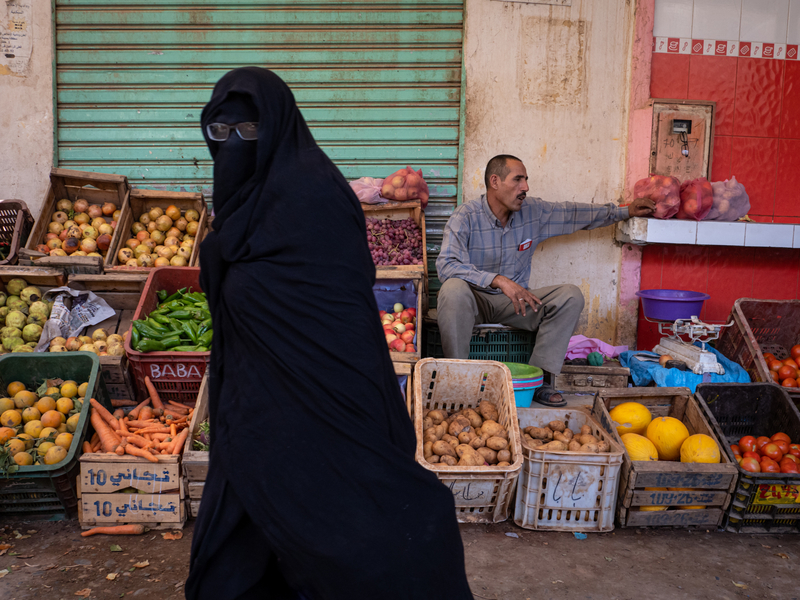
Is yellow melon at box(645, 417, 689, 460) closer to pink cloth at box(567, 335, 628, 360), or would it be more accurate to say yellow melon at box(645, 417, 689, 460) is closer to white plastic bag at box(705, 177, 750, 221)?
pink cloth at box(567, 335, 628, 360)

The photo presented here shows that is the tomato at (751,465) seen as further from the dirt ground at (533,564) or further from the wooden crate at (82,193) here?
the wooden crate at (82,193)

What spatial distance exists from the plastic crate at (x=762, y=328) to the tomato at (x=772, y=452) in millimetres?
1270

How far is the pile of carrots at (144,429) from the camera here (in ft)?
9.78

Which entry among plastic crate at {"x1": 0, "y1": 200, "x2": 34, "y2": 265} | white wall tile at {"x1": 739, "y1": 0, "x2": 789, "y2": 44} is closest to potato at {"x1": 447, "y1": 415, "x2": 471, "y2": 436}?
plastic crate at {"x1": 0, "y1": 200, "x2": 34, "y2": 265}

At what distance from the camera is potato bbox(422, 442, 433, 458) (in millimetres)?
2938

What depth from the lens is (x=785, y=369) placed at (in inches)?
158

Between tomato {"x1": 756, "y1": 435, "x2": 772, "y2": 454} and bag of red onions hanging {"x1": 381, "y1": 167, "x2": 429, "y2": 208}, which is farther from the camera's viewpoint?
bag of red onions hanging {"x1": 381, "y1": 167, "x2": 429, "y2": 208}

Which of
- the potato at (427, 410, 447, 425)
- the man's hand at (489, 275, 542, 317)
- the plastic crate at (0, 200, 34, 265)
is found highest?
the plastic crate at (0, 200, 34, 265)

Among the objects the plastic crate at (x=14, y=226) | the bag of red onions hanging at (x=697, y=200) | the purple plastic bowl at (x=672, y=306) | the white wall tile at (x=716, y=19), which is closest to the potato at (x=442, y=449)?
the purple plastic bowl at (x=672, y=306)

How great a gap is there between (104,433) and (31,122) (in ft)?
11.3

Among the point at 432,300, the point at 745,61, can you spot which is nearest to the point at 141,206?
the point at 432,300

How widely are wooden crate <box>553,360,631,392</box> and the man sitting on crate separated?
288 mm

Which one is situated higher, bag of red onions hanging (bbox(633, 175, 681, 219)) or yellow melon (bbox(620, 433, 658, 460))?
bag of red onions hanging (bbox(633, 175, 681, 219))

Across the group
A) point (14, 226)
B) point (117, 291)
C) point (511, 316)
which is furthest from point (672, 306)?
point (14, 226)
